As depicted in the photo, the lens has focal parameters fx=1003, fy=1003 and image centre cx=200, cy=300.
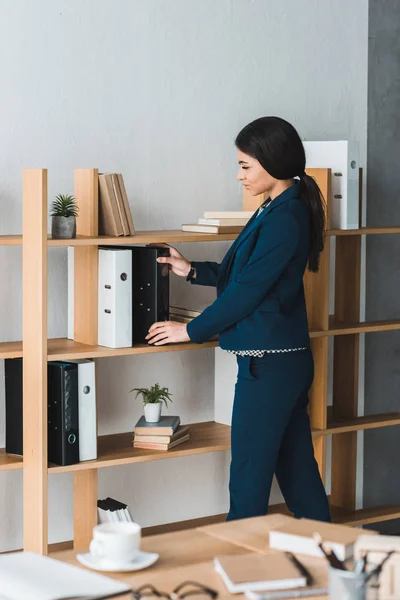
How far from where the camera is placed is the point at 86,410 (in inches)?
130

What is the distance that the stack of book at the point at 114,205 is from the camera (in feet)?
10.8

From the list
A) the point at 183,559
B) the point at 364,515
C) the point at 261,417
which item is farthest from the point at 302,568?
the point at 364,515

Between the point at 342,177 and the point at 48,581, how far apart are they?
2.39 m

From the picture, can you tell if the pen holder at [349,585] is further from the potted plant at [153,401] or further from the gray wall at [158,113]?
the gray wall at [158,113]

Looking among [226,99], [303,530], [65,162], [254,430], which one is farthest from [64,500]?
[303,530]

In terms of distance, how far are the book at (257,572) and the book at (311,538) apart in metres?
0.05

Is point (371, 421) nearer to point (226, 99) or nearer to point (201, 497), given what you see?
point (201, 497)

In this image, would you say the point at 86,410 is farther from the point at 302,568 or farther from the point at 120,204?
the point at 302,568

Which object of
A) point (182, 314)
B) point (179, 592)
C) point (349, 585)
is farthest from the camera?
point (182, 314)

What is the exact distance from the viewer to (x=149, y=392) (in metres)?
3.58

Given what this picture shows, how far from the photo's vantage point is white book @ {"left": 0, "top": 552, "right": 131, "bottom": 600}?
158cm

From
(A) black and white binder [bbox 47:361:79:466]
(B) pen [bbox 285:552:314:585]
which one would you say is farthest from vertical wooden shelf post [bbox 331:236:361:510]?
(B) pen [bbox 285:552:314:585]

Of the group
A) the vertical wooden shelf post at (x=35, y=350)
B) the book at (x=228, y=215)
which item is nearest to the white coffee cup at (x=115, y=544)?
the vertical wooden shelf post at (x=35, y=350)

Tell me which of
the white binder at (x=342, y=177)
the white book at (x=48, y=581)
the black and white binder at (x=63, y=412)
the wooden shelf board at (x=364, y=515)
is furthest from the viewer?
the wooden shelf board at (x=364, y=515)
